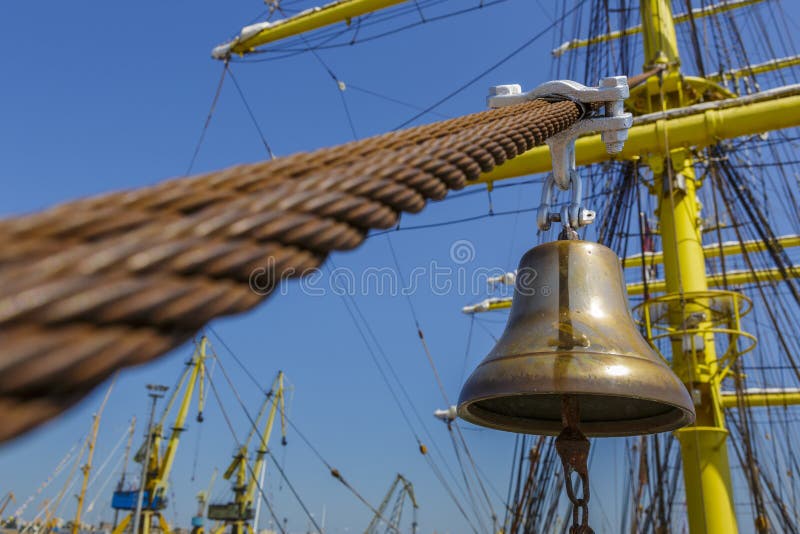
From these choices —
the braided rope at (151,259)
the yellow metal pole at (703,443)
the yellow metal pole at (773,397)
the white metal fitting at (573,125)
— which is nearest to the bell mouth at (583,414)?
the white metal fitting at (573,125)

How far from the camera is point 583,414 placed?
263 centimetres

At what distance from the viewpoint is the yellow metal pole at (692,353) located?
29.0ft

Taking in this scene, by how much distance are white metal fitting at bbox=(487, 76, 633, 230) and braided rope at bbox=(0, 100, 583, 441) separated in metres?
1.32

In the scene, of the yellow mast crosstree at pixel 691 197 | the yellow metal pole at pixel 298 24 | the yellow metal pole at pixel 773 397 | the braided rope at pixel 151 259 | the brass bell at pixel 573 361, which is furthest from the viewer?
the yellow metal pole at pixel 773 397

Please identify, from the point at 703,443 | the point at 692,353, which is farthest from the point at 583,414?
the point at 703,443

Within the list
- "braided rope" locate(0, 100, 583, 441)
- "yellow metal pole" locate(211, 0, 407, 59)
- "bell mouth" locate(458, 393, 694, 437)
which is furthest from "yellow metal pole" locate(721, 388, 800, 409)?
"braided rope" locate(0, 100, 583, 441)

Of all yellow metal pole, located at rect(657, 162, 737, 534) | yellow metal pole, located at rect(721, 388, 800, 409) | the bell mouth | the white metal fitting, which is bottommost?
the bell mouth

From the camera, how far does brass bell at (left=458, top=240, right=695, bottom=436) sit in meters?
1.92

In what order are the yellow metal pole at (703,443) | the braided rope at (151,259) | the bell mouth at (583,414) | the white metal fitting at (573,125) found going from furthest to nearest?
1. the yellow metal pole at (703,443)
2. the bell mouth at (583,414)
3. the white metal fitting at (573,125)
4. the braided rope at (151,259)

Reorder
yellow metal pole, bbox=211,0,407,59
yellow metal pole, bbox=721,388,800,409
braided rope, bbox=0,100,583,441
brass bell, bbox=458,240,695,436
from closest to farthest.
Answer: braided rope, bbox=0,100,583,441 < brass bell, bbox=458,240,695,436 < yellow metal pole, bbox=211,0,407,59 < yellow metal pole, bbox=721,388,800,409

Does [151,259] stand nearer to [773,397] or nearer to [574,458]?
[574,458]

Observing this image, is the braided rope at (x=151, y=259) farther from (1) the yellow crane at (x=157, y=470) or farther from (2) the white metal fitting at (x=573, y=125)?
(1) the yellow crane at (x=157, y=470)

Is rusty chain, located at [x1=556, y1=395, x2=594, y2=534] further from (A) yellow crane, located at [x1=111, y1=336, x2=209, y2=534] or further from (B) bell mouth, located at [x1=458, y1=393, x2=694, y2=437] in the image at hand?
(A) yellow crane, located at [x1=111, y1=336, x2=209, y2=534]

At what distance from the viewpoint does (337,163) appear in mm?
941
